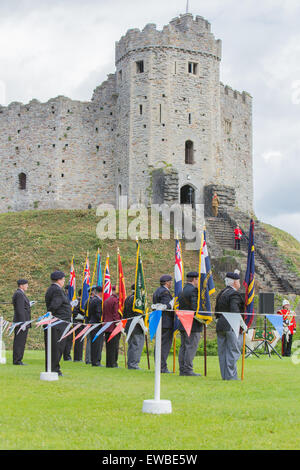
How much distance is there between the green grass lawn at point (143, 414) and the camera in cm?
652

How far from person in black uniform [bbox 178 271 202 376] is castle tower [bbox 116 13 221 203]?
28568mm

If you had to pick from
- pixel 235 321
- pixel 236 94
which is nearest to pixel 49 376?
pixel 235 321

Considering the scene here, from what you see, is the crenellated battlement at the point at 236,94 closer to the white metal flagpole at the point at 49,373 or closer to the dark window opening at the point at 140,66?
the dark window opening at the point at 140,66

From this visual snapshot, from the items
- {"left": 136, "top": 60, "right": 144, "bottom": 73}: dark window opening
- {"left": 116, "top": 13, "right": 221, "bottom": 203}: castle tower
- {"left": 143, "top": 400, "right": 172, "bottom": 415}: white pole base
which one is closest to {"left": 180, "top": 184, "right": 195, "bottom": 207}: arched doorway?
{"left": 116, "top": 13, "right": 221, "bottom": 203}: castle tower

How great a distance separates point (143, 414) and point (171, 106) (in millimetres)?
36525

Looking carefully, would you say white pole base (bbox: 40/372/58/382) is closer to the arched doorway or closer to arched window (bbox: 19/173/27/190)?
the arched doorway

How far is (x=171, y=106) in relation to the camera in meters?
43.0

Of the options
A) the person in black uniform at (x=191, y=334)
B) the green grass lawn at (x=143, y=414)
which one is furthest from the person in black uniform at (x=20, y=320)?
the person in black uniform at (x=191, y=334)

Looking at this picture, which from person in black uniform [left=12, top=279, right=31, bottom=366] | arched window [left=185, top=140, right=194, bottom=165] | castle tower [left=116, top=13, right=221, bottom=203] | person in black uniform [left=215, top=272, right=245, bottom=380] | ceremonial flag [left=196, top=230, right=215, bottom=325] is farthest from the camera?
arched window [left=185, top=140, right=194, bottom=165]

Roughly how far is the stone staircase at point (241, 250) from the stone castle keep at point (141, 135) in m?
3.33

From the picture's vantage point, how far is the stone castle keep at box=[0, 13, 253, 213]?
1686 inches

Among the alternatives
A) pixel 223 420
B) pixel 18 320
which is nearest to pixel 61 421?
pixel 223 420
